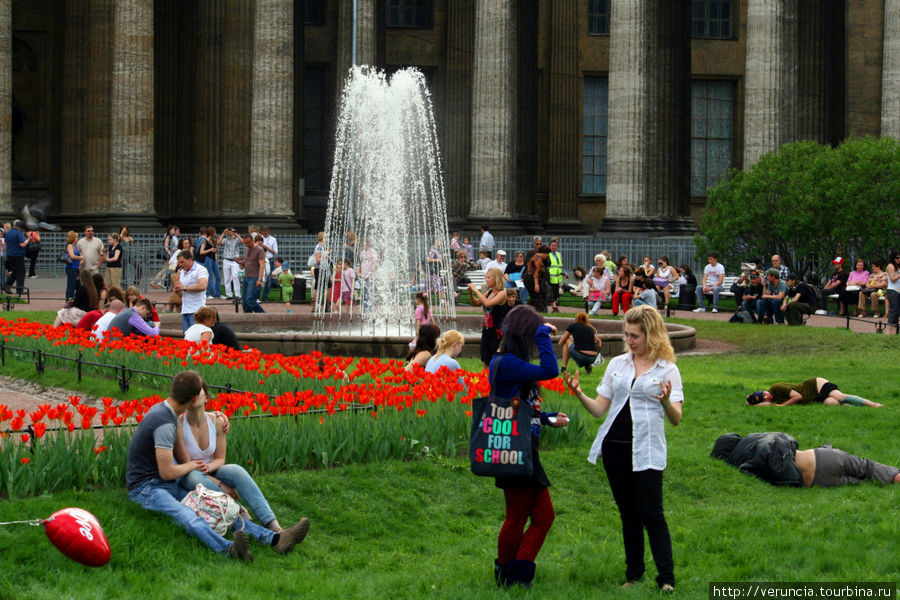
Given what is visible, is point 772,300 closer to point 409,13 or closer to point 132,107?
point 132,107

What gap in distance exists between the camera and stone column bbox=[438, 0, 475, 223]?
148 ft

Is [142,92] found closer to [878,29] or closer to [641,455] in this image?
[878,29]

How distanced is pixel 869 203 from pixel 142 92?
1975 centimetres

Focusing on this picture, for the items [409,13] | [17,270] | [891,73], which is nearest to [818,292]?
[891,73]

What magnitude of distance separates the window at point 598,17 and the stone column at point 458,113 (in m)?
6.06

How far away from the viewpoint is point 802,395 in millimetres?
15758

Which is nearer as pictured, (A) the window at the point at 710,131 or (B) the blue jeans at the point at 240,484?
(B) the blue jeans at the point at 240,484

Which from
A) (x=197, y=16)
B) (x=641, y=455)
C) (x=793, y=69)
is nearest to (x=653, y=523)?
(x=641, y=455)

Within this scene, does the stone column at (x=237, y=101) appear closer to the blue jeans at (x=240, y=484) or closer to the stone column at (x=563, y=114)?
the stone column at (x=563, y=114)

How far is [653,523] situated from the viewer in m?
8.49

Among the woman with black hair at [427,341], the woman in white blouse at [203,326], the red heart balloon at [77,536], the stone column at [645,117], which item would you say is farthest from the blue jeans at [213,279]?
the red heart balloon at [77,536]

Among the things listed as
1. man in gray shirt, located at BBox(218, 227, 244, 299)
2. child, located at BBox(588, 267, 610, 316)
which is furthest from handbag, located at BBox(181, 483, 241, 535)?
man in gray shirt, located at BBox(218, 227, 244, 299)

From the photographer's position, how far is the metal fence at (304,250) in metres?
37.0

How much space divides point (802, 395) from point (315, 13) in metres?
37.6
